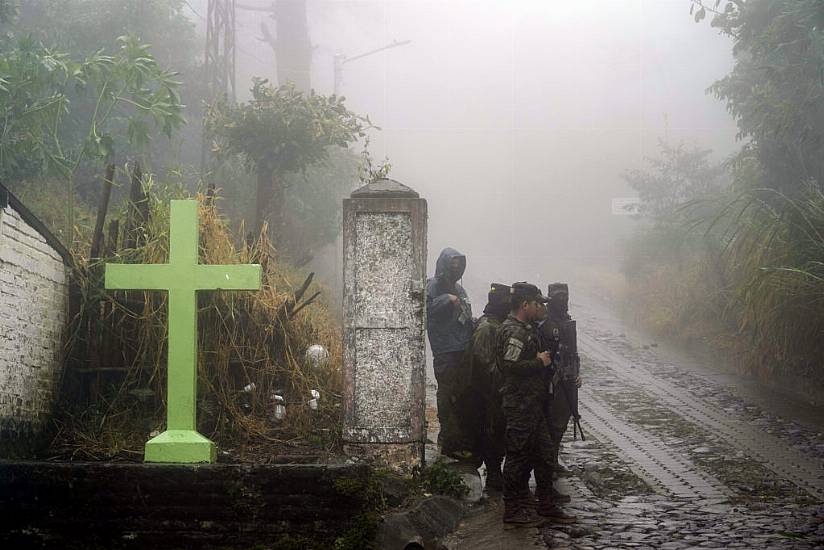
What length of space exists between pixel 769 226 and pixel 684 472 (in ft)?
21.3

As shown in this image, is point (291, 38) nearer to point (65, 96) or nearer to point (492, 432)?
point (65, 96)

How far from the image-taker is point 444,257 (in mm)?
8750

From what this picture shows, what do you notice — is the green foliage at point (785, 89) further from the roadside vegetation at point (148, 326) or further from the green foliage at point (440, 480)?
the green foliage at point (440, 480)

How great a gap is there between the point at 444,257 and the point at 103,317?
10.1 ft

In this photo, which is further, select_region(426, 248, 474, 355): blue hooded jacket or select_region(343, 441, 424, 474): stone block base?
select_region(426, 248, 474, 355): blue hooded jacket

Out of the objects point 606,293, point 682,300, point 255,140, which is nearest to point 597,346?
point 682,300

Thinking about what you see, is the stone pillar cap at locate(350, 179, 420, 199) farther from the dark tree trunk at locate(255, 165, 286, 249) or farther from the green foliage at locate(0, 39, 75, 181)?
the dark tree trunk at locate(255, 165, 286, 249)

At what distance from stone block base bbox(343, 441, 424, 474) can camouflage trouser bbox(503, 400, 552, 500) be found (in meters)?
0.76

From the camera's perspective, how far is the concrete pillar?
738 cm

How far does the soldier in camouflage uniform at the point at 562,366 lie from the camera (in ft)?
28.3

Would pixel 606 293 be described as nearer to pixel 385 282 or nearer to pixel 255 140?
pixel 255 140

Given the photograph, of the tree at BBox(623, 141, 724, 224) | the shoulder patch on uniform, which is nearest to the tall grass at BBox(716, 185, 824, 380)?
the shoulder patch on uniform

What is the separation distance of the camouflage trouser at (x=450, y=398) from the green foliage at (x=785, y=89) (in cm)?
849

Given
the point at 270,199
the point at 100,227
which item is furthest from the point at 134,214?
the point at 270,199
